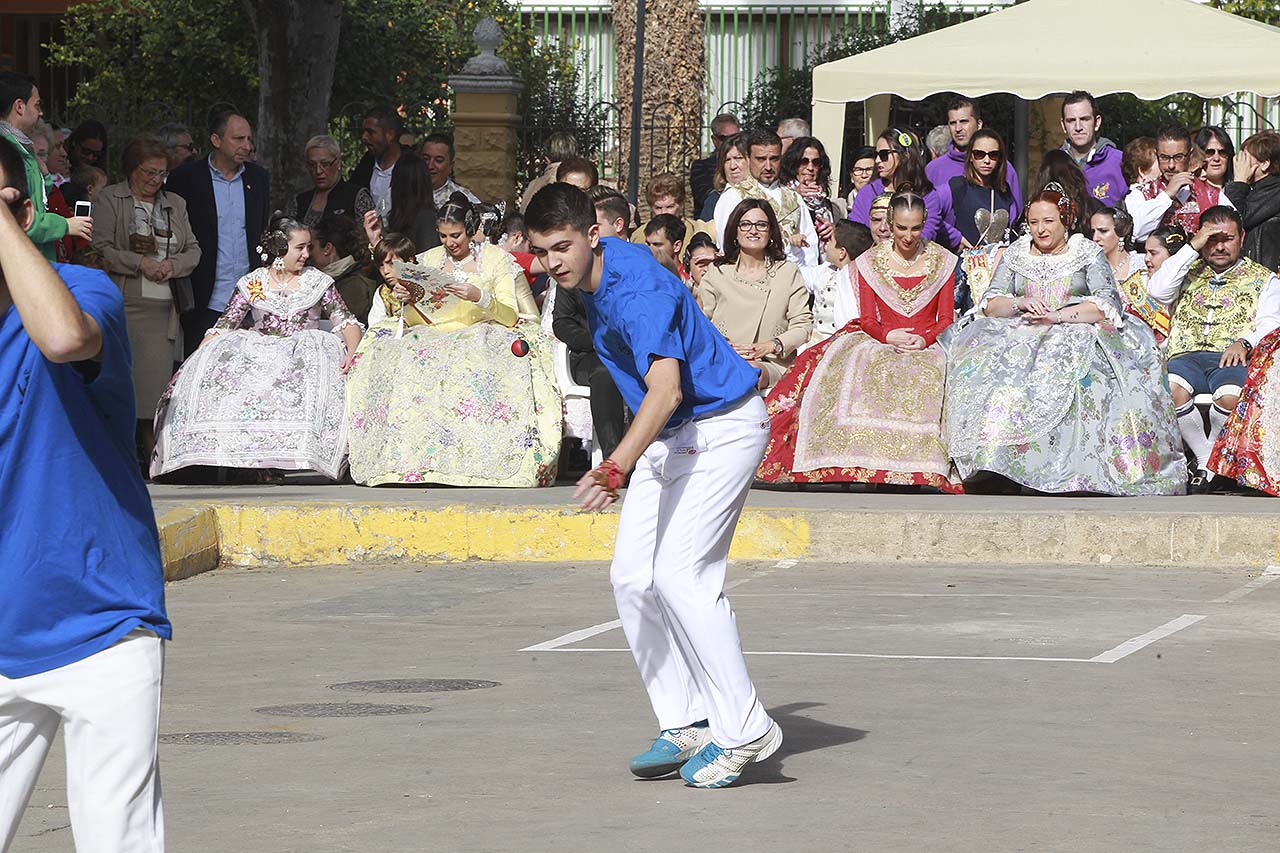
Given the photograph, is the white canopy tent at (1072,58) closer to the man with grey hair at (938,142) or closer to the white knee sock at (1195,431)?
the man with grey hair at (938,142)

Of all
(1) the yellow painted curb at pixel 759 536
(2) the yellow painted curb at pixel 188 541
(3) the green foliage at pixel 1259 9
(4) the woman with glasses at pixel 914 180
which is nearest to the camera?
(2) the yellow painted curb at pixel 188 541

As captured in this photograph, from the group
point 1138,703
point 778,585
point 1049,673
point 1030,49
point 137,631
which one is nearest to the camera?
point 137,631

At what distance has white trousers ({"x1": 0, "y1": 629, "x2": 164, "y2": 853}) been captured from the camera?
3.72 meters

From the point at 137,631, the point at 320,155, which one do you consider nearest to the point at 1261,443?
the point at 320,155

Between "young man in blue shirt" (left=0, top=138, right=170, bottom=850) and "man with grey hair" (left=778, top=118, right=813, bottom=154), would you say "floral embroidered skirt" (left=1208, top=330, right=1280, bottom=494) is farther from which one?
"young man in blue shirt" (left=0, top=138, right=170, bottom=850)

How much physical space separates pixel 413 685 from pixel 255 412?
5.23 metres

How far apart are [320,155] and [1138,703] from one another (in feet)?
27.5

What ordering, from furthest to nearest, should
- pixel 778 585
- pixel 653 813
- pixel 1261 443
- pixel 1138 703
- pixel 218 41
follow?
pixel 218 41 → pixel 1261 443 → pixel 778 585 → pixel 1138 703 → pixel 653 813

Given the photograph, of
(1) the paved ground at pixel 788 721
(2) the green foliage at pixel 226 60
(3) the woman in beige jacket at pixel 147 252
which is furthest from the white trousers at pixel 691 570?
(2) the green foliage at pixel 226 60

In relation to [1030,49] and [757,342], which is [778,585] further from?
[1030,49]

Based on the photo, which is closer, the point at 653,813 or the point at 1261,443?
the point at 653,813

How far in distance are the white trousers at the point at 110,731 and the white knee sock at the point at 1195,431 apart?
368 inches

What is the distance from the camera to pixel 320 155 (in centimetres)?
1408

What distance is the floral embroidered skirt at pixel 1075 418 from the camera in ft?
38.5
